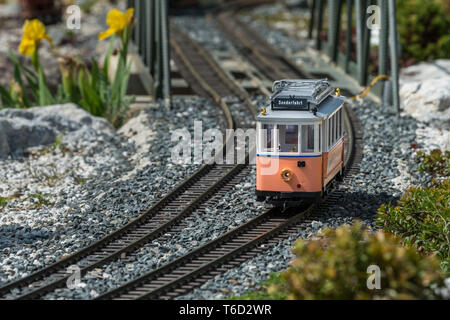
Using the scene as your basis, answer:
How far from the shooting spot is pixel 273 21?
37969mm

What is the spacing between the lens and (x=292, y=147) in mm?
13938

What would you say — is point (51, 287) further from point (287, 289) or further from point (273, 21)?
point (273, 21)

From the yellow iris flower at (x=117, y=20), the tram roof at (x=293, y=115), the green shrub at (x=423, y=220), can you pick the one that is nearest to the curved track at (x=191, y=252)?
the green shrub at (x=423, y=220)

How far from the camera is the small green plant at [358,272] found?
10.1 meters

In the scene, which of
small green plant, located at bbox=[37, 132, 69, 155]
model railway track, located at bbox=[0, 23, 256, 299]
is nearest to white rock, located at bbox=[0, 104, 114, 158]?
small green plant, located at bbox=[37, 132, 69, 155]

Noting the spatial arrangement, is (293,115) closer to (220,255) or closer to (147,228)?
(220,255)

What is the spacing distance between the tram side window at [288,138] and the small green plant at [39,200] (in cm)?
531

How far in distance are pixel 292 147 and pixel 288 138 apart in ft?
0.58

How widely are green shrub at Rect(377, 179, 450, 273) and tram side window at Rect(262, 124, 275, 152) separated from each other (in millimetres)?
2179

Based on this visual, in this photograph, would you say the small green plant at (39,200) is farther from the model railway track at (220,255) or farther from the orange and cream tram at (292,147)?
the orange and cream tram at (292,147)

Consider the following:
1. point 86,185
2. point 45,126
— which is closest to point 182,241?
point 86,185

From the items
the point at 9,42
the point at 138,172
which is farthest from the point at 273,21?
the point at 138,172

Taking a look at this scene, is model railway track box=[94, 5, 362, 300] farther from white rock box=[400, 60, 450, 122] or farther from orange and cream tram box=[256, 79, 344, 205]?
white rock box=[400, 60, 450, 122]

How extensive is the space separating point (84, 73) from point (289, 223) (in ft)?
34.7
